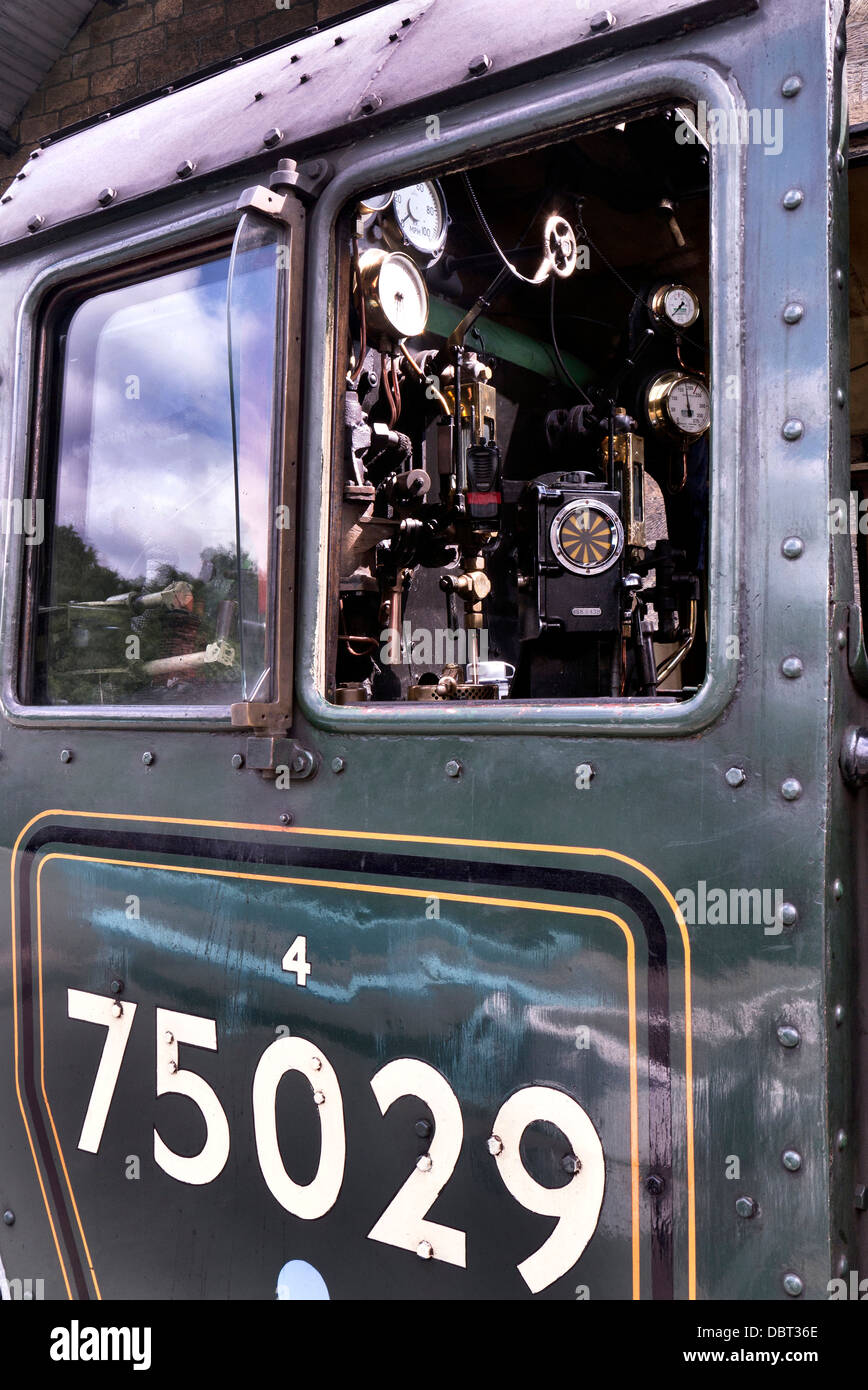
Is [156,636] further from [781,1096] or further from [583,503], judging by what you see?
[781,1096]

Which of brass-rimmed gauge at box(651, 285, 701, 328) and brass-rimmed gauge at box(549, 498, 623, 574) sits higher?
brass-rimmed gauge at box(651, 285, 701, 328)

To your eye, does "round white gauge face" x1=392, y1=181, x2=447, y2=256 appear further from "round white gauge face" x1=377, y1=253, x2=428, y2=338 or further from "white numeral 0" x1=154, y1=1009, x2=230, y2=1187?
"white numeral 0" x1=154, y1=1009, x2=230, y2=1187

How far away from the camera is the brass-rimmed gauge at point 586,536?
2016 mm

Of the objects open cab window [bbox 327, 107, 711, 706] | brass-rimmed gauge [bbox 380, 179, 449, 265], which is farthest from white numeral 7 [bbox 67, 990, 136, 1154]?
brass-rimmed gauge [bbox 380, 179, 449, 265]

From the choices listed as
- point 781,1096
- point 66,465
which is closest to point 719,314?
point 781,1096

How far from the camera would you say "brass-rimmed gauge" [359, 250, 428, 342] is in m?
1.69

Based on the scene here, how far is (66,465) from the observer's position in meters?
1.90

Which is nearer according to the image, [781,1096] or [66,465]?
[781,1096]

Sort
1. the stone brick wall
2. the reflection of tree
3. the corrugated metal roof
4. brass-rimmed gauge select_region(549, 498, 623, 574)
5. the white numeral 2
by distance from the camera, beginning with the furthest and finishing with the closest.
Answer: the corrugated metal roof, the stone brick wall, brass-rimmed gauge select_region(549, 498, 623, 574), the reflection of tree, the white numeral 2

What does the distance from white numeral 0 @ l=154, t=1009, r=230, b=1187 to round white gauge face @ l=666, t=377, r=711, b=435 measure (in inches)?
73.2

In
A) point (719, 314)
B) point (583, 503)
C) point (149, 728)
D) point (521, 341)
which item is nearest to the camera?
point (719, 314)

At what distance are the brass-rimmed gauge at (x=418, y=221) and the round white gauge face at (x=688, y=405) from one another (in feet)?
3.00

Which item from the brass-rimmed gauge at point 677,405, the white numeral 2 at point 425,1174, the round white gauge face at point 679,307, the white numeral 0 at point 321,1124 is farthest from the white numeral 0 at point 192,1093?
the round white gauge face at point 679,307

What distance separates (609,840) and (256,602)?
0.61 meters
